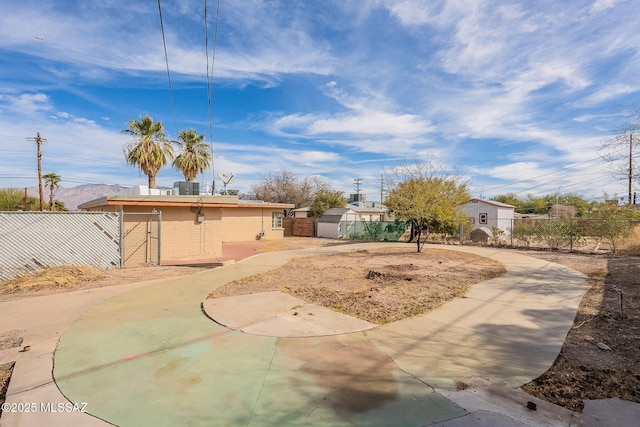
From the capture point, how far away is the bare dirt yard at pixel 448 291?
3.40 metres

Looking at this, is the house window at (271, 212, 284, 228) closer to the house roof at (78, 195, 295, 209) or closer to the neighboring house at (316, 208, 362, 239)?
the neighboring house at (316, 208, 362, 239)

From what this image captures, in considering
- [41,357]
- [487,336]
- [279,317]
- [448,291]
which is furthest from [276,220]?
[487,336]

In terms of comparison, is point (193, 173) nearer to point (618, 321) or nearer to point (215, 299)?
point (215, 299)

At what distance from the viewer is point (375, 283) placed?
848 centimetres

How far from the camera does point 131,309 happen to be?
6.15m

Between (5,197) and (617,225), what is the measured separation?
45.1 meters

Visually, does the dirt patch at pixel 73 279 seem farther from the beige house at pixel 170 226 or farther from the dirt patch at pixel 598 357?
the dirt patch at pixel 598 357

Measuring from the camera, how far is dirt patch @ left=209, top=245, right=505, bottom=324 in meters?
6.24

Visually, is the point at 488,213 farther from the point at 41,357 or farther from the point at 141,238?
the point at 41,357

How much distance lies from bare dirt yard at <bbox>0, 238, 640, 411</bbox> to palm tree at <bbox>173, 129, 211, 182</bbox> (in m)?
15.3

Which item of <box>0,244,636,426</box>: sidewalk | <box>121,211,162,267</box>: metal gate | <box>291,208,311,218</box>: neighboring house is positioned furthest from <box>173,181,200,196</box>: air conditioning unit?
<box>291,208,311,218</box>: neighboring house

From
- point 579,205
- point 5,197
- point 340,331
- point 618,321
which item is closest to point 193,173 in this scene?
point 5,197

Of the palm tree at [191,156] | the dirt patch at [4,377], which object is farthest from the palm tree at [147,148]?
the dirt patch at [4,377]

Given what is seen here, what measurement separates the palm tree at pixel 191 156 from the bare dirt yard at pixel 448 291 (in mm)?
15265
